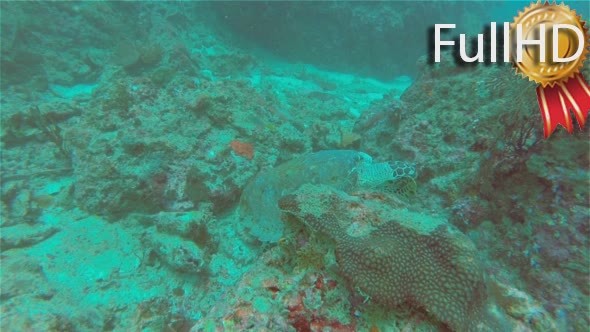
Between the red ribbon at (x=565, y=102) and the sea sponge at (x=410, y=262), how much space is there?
1.23 metres

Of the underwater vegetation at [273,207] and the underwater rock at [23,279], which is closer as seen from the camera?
the underwater vegetation at [273,207]

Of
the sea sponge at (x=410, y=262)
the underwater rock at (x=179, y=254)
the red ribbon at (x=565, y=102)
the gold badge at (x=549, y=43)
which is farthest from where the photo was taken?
the underwater rock at (x=179, y=254)

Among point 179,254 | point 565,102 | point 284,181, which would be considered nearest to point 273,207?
point 284,181

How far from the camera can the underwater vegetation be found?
6.36 feet

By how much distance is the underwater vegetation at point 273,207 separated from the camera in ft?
6.36

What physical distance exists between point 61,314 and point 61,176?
2.86 metres

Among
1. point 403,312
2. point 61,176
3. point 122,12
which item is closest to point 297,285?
point 403,312

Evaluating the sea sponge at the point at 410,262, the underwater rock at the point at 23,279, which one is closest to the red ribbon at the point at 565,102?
the sea sponge at the point at 410,262

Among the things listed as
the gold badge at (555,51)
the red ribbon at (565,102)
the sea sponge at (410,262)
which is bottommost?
the sea sponge at (410,262)

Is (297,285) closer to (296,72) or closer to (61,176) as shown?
(61,176)

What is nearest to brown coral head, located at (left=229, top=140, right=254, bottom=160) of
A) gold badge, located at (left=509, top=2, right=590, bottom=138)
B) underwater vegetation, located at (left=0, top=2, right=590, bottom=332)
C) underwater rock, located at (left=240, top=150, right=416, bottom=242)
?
underwater vegetation, located at (left=0, top=2, right=590, bottom=332)

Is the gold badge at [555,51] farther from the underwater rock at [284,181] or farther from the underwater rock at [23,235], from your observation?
the underwater rock at [23,235]

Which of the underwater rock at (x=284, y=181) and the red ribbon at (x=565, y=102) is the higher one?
the red ribbon at (x=565, y=102)

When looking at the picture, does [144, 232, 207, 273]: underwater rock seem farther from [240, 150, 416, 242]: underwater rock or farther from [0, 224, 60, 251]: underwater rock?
[0, 224, 60, 251]: underwater rock
